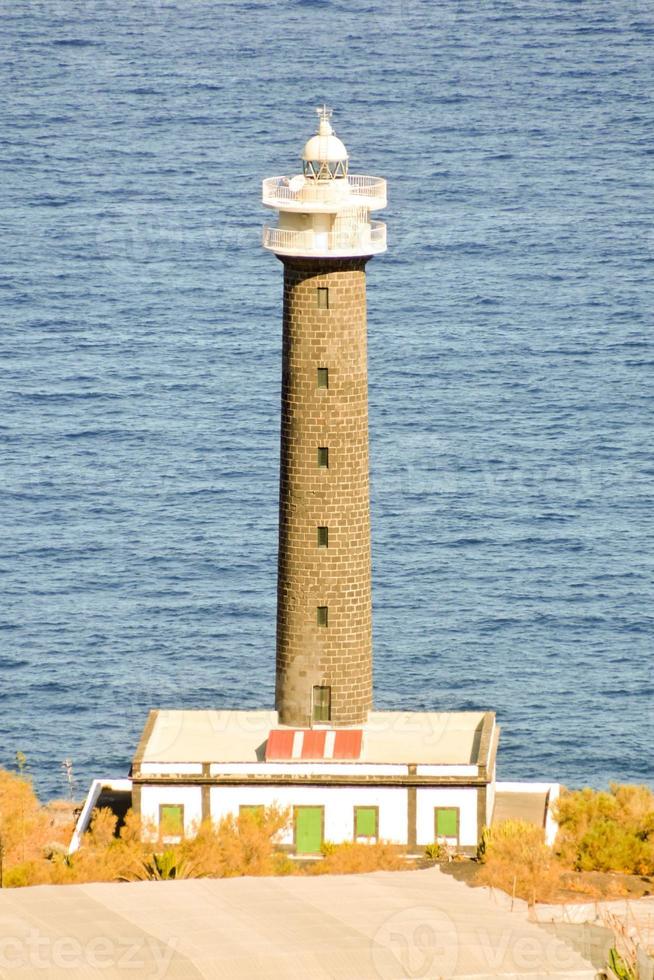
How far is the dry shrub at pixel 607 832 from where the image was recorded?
7506 centimetres

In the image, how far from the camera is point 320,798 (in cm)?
7656

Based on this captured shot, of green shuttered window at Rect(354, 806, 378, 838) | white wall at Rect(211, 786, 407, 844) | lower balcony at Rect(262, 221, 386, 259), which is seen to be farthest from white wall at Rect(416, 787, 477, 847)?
lower balcony at Rect(262, 221, 386, 259)

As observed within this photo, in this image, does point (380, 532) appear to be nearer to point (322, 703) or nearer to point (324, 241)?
point (322, 703)

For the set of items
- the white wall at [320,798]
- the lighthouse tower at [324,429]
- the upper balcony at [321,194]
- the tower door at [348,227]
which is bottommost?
the white wall at [320,798]

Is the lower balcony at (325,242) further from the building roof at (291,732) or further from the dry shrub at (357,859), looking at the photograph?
the dry shrub at (357,859)

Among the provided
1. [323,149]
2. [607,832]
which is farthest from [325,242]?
[607,832]

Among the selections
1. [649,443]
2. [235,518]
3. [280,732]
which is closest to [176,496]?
[235,518]

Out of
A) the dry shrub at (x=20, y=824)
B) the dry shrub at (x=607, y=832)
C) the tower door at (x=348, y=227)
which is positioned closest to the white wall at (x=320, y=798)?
the dry shrub at (x=607, y=832)

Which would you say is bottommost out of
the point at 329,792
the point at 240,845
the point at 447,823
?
the point at 240,845

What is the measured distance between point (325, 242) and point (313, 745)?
16.2 m

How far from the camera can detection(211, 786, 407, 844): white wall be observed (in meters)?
76.5

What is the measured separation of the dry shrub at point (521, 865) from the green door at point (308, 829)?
5470mm

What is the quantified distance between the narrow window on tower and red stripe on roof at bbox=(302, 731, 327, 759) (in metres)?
1.37

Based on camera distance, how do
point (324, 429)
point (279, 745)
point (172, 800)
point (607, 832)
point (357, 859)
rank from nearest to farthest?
point (357, 859) → point (607, 832) → point (172, 800) → point (324, 429) → point (279, 745)
